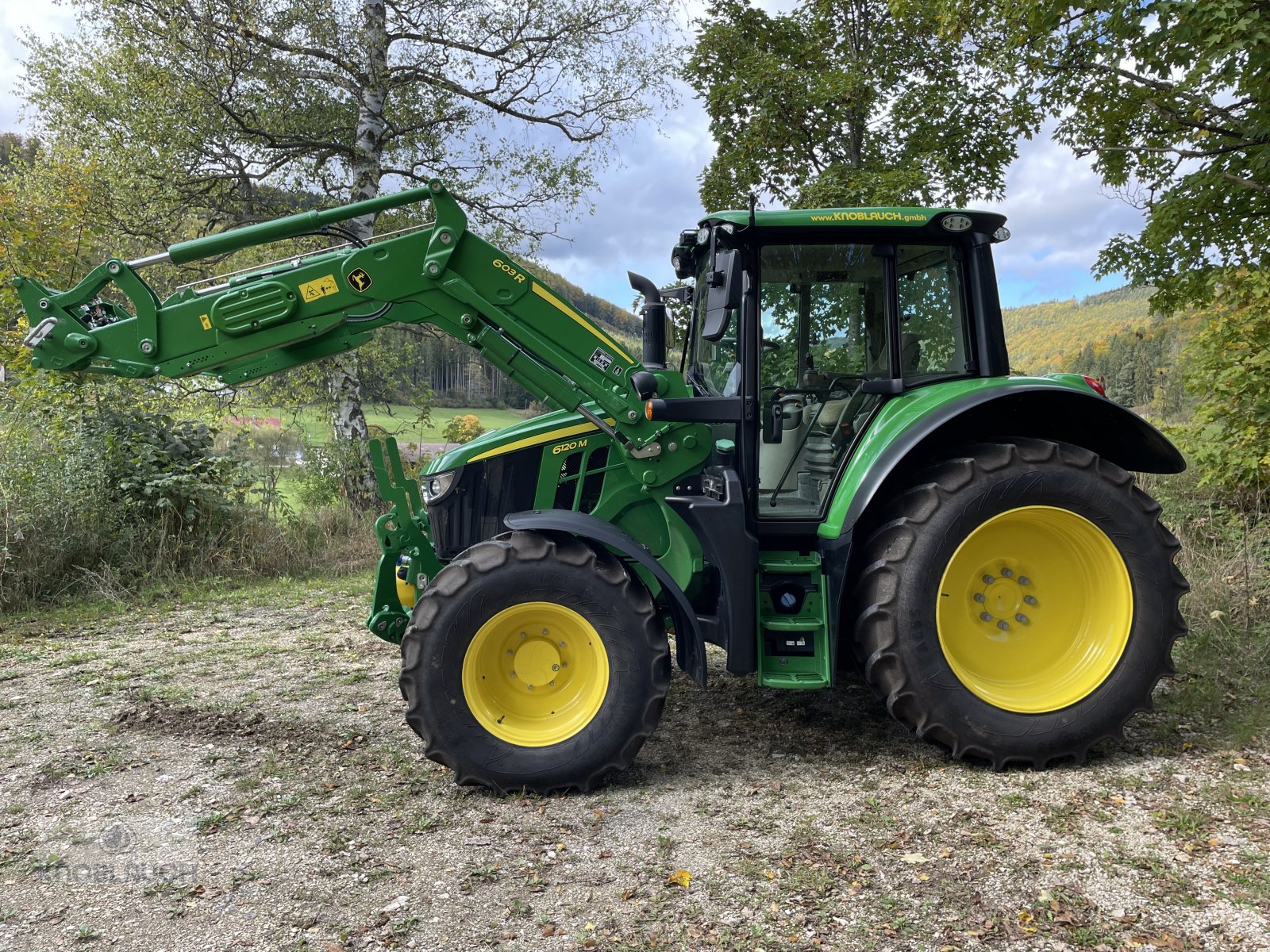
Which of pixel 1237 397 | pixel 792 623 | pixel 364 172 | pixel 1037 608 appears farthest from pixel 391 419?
pixel 1037 608

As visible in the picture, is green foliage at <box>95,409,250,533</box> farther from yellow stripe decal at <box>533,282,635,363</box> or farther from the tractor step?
the tractor step

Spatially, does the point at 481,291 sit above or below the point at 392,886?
above

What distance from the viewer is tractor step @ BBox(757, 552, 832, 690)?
12.5 ft

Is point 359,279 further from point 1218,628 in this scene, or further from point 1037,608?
point 1218,628

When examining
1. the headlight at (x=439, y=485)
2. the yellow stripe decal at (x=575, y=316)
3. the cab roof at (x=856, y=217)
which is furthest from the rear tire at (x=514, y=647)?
the cab roof at (x=856, y=217)

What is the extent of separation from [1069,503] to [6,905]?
435 cm

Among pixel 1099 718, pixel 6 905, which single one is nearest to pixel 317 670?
pixel 6 905

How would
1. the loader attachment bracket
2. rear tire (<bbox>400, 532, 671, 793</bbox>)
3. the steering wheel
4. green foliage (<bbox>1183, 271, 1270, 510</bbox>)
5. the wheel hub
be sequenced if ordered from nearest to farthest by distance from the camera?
rear tire (<bbox>400, 532, 671, 793</bbox>) → the wheel hub → the steering wheel → the loader attachment bracket → green foliage (<bbox>1183, 271, 1270, 510</bbox>)

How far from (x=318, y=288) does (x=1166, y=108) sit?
8518 mm

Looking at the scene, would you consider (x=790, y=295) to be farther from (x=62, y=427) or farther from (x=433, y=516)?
(x=62, y=427)

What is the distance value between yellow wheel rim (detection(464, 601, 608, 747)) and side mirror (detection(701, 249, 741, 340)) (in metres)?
1.36

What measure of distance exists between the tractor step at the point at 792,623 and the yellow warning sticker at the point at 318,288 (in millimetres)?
2316

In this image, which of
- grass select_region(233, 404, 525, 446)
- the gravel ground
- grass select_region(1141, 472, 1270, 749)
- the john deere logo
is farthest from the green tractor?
Answer: grass select_region(233, 404, 525, 446)

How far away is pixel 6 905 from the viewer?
2.83 metres
